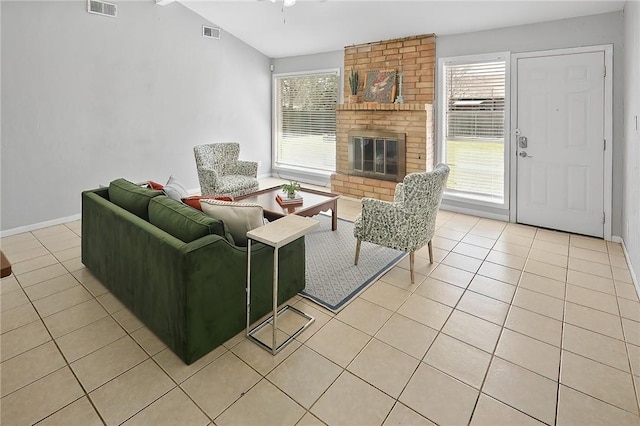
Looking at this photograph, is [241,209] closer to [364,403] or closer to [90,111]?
[364,403]

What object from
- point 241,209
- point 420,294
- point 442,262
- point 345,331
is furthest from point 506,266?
point 241,209

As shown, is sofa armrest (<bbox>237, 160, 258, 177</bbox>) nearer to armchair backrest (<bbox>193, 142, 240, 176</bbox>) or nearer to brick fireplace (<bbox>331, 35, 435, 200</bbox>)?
armchair backrest (<bbox>193, 142, 240, 176</bbox>)

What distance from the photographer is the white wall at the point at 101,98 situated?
4.18m

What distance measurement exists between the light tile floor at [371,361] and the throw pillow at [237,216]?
0.65 meters

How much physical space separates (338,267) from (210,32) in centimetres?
473

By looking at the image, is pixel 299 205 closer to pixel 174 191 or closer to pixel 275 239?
pixel 174 191

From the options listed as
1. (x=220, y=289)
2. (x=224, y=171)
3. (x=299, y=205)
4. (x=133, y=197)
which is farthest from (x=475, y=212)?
(x=133, y=197)

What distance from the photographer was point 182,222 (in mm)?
2248

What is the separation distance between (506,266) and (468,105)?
8.15 ft

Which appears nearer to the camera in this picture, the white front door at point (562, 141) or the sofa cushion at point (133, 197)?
the sofa cushion at point (133, 197)

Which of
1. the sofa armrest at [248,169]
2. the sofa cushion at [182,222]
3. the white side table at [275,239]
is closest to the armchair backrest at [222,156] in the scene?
the sofa armrest at [248,169]

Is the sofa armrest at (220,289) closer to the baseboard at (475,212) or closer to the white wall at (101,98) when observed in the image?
the baseboard at (475,212)

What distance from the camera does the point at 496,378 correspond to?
199 cm

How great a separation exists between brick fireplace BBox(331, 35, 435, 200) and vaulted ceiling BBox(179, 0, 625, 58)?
7.6 inches
